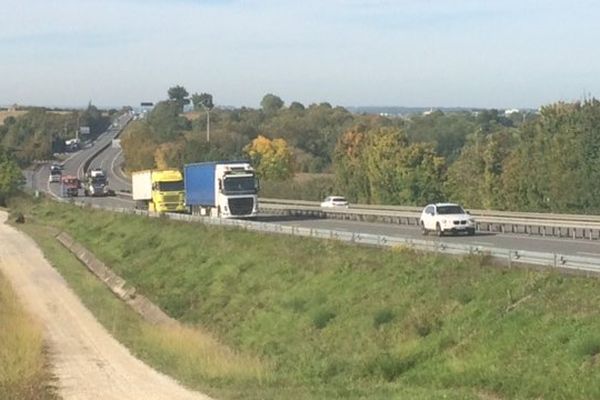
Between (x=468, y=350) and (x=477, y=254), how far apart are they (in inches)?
287

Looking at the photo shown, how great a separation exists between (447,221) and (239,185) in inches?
701

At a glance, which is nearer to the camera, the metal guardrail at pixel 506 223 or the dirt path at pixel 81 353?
the dirt path at pixel 81 353

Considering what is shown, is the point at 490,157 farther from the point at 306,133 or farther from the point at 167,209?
the point at 306,133

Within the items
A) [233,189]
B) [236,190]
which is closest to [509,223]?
[236,190]

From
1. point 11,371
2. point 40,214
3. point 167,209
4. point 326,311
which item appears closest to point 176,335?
point 326,311

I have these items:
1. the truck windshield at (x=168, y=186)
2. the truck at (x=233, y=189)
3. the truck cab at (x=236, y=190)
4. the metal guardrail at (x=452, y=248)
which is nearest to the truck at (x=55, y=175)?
the truck windshield at (x=168, y=186)

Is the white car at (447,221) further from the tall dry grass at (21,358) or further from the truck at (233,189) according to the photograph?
the tall dry grass at (21,358)

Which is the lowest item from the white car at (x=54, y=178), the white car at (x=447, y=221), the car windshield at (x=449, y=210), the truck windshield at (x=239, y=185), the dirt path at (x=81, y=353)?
the dirt path at (x=81, y=353)

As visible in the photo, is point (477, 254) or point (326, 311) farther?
point (326, 311)

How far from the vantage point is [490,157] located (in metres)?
95.8

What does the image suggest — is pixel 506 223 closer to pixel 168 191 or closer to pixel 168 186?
pixel 168 191

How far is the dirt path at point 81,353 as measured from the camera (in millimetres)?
22984

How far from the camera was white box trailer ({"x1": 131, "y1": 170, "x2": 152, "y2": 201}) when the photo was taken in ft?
258

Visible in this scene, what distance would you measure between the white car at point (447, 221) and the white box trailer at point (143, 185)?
34.5 metres
